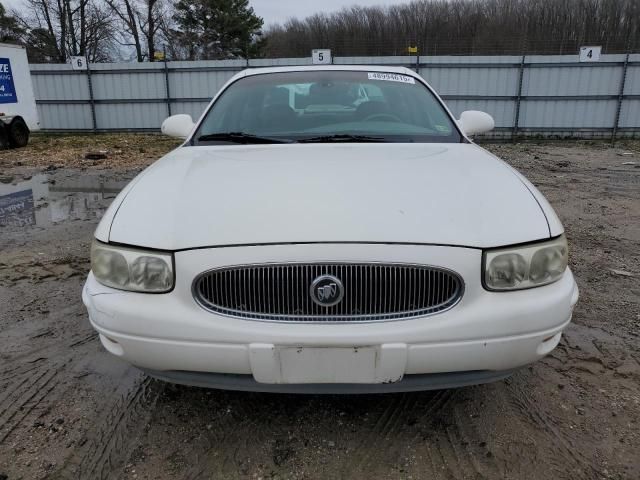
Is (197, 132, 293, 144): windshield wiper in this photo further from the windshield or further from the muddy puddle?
the muddy puddle

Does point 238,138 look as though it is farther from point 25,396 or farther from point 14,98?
point 14,98

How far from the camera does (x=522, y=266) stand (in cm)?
180

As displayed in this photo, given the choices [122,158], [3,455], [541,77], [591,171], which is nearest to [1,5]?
[122,158]

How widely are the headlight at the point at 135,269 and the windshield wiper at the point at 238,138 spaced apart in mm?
1215

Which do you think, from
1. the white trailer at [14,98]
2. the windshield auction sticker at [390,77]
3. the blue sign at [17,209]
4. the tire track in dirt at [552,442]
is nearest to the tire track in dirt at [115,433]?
the tire track in dirt at [552,442]

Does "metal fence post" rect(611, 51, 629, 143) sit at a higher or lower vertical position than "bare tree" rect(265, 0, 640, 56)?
lower

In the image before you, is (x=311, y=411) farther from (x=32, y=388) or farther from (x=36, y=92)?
(x=36, y=92)

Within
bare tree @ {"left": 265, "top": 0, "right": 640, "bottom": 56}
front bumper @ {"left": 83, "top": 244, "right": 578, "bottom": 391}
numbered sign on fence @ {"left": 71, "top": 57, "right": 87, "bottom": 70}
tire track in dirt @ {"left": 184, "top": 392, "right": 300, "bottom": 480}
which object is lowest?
tire track in dirt @ {"left": 184, "top": 392, "right": 300, "bottom": 480}

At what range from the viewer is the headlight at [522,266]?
1768 millimetres

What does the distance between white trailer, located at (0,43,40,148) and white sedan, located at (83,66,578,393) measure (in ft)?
38.4

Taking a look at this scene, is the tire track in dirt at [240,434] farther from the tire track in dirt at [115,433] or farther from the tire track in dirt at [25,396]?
the tire track in dirt at [25,396]

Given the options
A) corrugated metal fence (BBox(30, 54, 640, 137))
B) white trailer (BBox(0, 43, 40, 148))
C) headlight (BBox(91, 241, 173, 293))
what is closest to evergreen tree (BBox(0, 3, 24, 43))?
corrugated metal fence (BBox(30, 54, 640, 137))

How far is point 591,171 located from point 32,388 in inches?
363

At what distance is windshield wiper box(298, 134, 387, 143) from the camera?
9.25ft
